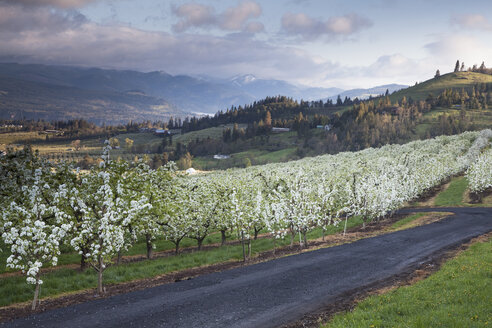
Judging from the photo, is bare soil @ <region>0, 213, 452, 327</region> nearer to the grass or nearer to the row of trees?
the grass

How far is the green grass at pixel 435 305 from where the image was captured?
14320 millimetres

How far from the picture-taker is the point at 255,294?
2047cm

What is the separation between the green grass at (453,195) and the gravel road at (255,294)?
39962 mm

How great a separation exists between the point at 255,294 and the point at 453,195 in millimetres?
70300

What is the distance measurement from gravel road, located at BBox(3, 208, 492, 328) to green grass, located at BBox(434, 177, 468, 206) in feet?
131

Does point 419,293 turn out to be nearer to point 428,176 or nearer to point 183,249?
point 183,249

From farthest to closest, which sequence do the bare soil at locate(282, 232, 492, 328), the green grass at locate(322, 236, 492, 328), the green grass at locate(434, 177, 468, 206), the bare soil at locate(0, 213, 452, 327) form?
1. the green grass at locate(434, 177, 468, 206)
2. the bare soil at locate(0, 213, 452, 327)
3. the bare soil at locate(282, 232, 492, 328)
4. the green grass at locate(322, 236, 492, 328)

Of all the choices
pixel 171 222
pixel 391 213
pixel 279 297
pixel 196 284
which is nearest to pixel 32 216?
pixel 196 284

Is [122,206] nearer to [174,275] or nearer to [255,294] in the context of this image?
[174,275]

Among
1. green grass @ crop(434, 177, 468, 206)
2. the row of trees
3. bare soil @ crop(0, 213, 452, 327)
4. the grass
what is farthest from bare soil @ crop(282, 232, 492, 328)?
green grass @ crop(434, 177, 468, 206)

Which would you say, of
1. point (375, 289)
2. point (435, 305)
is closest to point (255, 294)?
point (375, 289)

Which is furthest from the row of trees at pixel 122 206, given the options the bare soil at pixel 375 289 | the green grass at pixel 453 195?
the green grass at pixel 453 195

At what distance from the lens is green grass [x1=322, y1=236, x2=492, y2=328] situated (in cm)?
1432

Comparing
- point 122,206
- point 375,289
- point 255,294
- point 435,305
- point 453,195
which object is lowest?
point 453,195
